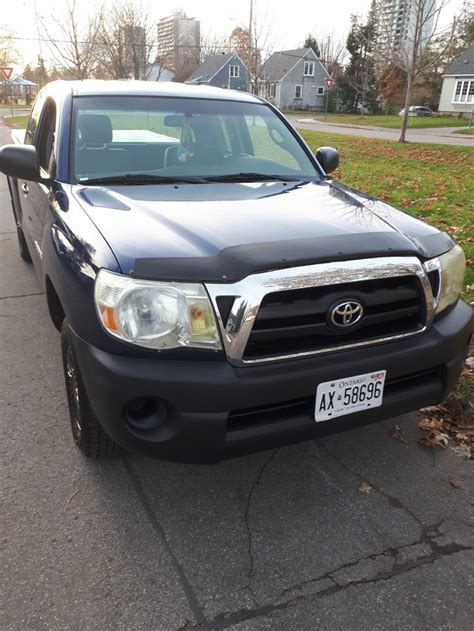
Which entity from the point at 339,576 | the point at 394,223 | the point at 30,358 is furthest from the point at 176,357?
the point at 30,358

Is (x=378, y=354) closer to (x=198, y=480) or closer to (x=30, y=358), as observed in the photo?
(x=198, y=480)

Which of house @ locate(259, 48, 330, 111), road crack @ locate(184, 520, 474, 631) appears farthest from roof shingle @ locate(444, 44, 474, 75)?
road crack @ locate(184, 520, 474, 631)

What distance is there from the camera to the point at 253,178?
3279mm

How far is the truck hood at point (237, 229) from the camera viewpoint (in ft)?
6.58

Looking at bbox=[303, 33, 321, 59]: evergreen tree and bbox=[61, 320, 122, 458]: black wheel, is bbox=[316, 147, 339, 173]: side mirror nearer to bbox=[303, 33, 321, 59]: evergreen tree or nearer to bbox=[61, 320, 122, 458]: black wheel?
bbox=[61, 320, 122, 458]: black wheel

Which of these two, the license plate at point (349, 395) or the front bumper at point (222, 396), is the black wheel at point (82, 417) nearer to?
the front bumper at point (222, 396)

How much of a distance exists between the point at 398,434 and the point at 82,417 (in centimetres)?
175

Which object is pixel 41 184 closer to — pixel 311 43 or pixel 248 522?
pixel 248 522

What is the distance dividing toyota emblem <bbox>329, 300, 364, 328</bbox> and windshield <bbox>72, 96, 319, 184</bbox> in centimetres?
144

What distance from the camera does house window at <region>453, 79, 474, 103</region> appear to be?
142 feet

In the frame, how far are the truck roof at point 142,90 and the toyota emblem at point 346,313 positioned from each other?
234 cm

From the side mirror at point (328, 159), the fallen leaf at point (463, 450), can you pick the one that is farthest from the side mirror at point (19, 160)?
the fallen leaf at point (463, 450)

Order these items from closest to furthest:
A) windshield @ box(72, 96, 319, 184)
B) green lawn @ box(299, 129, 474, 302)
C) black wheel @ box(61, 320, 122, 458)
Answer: black wheel @ box(61, 320, 122, 458)
windshield @ box(72, 96, 319, 184)
green lawn @ box(299, 129, 474, 302)

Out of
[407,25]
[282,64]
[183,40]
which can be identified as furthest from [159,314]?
[183,40]
